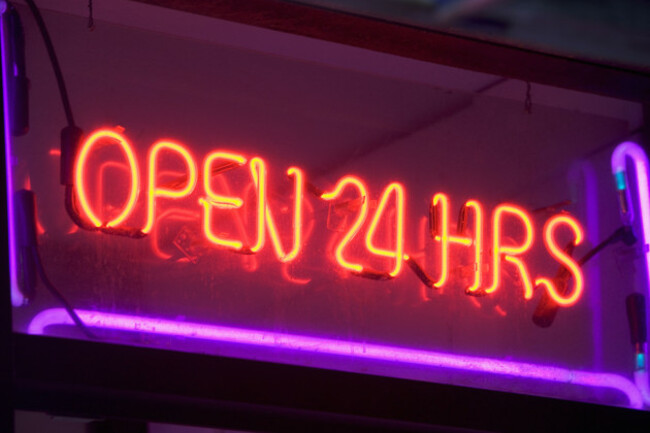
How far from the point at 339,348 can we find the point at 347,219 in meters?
0.55

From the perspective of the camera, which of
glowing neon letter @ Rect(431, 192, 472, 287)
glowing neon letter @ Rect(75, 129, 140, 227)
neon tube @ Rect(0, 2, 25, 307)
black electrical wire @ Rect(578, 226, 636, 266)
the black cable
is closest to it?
neon tube @ Rect(0, 2, 25, 307)

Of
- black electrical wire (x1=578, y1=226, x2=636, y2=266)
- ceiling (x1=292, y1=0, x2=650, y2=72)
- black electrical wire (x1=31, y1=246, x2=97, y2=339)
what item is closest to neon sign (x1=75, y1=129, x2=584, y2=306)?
black electrical wire (x1=578, y1=226, x2=636, y2=266)

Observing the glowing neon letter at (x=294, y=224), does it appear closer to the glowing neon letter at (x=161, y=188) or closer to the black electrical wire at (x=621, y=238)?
the glowing neon letter at (x=161, y=188)

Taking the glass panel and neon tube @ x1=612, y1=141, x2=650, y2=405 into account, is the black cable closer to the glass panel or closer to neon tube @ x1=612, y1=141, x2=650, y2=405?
the glass panel

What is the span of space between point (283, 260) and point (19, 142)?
114cm

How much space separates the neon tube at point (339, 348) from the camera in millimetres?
3725

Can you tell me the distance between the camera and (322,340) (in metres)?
4.08

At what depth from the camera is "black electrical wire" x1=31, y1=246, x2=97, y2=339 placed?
11.9 ft

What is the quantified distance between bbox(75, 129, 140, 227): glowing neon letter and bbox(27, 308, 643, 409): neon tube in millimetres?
376

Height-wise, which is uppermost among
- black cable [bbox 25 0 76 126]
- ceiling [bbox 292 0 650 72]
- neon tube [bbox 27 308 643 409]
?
ceiling [bbox 292 0 650 72]

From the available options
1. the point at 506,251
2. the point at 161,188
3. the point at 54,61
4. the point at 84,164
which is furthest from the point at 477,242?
the point at 54,61

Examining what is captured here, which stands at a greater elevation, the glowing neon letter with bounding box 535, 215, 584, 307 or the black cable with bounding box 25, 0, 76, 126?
the black cable with bounding box 25, 0, 76, 126

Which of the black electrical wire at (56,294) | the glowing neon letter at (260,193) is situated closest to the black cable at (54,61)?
the black electrical wire at (56,294)

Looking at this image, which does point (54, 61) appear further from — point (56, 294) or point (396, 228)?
point (396, 228)
